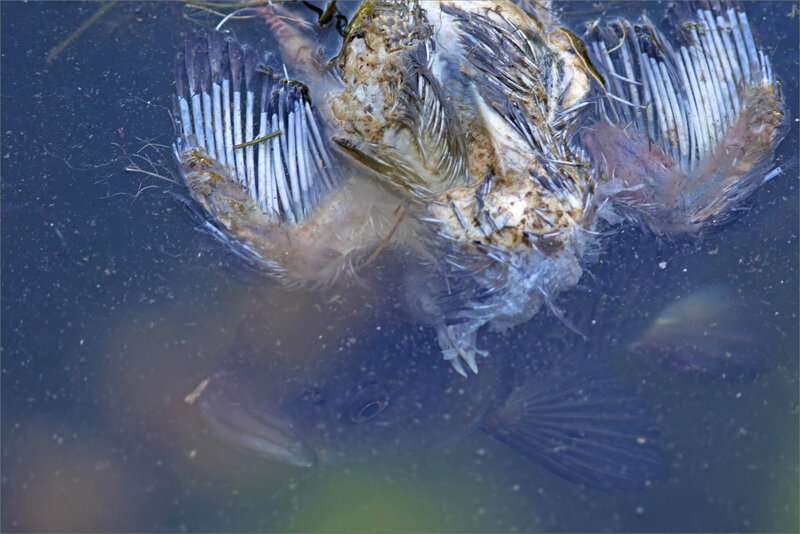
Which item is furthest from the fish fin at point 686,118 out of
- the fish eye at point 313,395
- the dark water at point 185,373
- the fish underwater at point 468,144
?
the fish eye at point 313,395

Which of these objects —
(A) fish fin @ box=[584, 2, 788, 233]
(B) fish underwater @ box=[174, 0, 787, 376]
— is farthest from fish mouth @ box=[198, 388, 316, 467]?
(A) fish fin @ box=[584, 2, 788, 233]

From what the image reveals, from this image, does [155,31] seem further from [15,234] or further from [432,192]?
[432,192]

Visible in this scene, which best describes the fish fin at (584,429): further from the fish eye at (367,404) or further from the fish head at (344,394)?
the fish eye at (367,404)

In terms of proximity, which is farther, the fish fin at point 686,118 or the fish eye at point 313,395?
the fish fin at point 686,118

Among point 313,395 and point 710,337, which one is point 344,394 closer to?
point 313,395

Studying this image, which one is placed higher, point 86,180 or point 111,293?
point 86,180

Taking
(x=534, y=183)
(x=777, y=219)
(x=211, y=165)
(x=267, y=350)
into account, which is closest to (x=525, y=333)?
(x=534, y=183)
